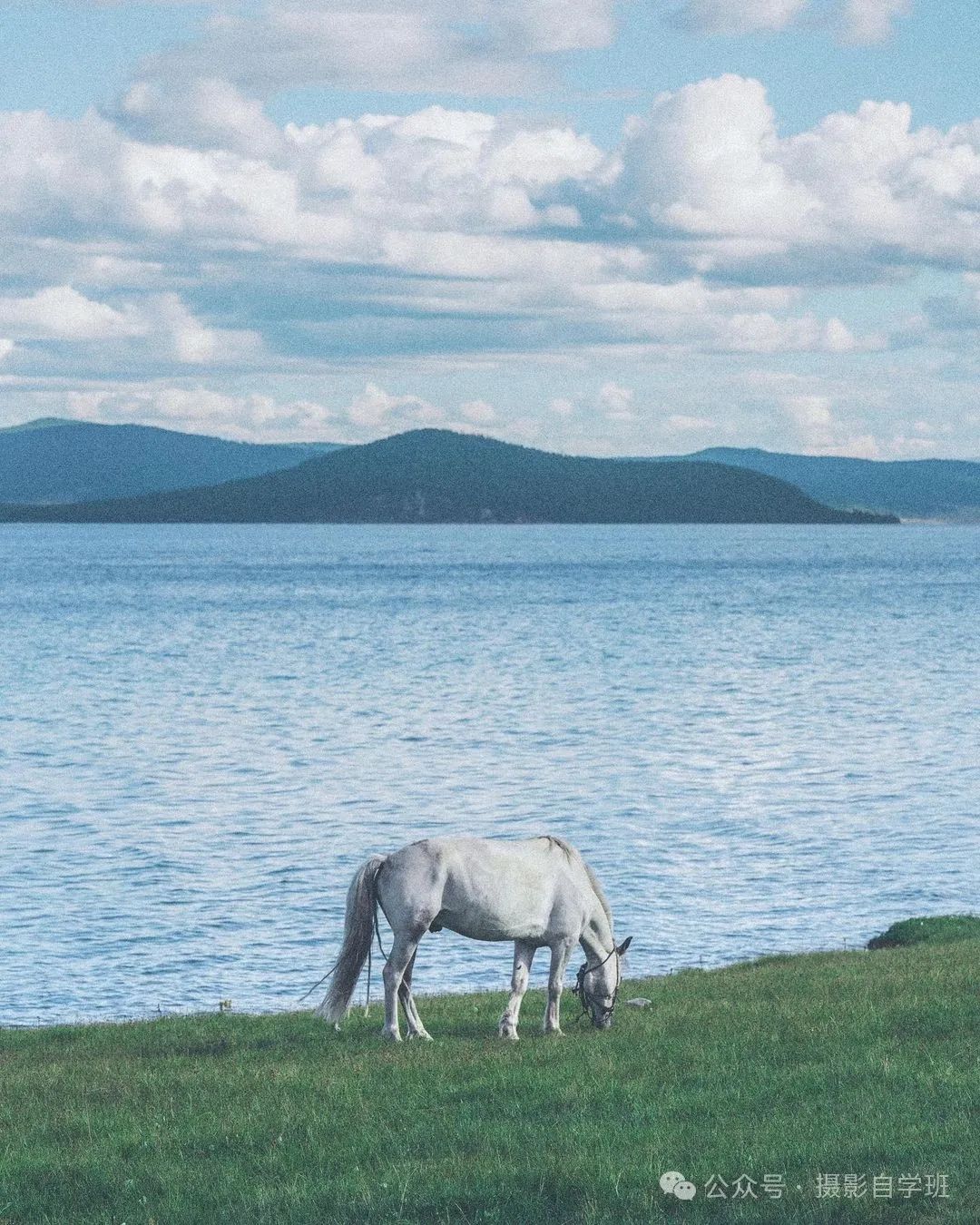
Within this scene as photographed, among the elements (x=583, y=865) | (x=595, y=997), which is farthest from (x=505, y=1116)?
(x=583, y=865)

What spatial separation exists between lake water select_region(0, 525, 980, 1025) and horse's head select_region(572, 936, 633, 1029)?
1135 cm

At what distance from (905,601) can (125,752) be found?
11680 cm

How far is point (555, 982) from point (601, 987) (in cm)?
67

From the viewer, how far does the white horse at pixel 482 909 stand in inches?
683

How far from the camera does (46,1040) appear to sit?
2058 cm

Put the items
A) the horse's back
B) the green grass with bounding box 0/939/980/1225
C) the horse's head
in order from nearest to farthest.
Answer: the green grass with bounding box 0/939/980/1225
the horse's back
the horse's head

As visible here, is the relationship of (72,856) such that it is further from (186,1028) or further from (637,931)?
(186,1028)

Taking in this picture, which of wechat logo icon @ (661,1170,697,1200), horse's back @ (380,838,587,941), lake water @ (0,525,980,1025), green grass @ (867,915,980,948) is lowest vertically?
lake water @ (0,525,980,1025)

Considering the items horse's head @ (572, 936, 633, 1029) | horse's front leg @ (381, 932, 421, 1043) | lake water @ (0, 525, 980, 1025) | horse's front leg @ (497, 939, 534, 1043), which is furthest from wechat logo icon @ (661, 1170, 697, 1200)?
lake water @ (0, 525, 980, 1025)

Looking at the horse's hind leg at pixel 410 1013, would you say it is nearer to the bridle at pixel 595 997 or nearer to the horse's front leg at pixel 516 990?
the horse's front leg at pixel 516 990

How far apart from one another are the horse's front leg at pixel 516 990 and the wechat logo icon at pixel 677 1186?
5.84 metres

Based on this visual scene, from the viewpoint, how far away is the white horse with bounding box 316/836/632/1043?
1734cm

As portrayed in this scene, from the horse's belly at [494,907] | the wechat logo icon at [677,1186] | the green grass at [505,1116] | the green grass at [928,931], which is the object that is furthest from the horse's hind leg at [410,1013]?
the green grass at [928,931]

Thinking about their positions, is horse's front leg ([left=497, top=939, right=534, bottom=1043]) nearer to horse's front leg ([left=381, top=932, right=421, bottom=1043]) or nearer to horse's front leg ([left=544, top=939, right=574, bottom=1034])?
horse's front leg ([left=544, top=939, right=574, bottom=1034])
